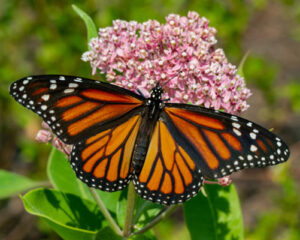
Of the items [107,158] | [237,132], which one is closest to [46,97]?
[107,158]

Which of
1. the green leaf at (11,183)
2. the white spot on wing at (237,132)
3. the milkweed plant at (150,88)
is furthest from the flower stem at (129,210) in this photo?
the green leaf at (11,183)

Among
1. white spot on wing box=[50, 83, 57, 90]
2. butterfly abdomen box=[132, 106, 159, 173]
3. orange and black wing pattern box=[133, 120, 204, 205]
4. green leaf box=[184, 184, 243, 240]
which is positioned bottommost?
green leaf box=[184, 184, 243, 240]

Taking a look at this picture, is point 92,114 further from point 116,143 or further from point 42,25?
point 42,25

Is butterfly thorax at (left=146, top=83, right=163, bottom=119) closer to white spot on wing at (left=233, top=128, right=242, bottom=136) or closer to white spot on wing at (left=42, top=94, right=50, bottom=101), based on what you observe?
white spot on wing at (left=233, top=128, right=242, bottom=136)

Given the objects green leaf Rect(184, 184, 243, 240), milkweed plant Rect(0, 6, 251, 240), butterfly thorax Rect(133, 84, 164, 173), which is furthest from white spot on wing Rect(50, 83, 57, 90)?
green leaf Rect(184, 184, 243, 240)

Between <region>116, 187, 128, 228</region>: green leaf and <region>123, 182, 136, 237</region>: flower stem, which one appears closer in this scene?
<region>123, 182, 136, 237</region>: flower stem

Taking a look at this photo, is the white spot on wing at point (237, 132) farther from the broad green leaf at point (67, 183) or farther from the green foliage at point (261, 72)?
the green foliage at point (261, 72)

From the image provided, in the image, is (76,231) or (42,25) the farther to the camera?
(42,25)

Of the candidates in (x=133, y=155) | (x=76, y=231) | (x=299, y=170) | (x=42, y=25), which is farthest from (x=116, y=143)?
(x=299, y=170)
